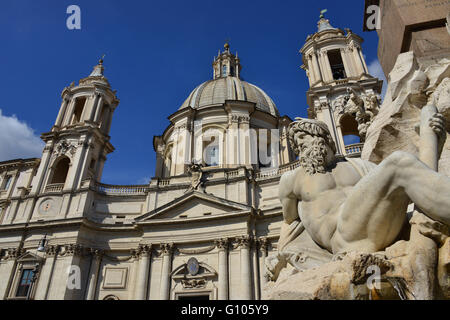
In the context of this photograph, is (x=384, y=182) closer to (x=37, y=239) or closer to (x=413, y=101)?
(x=413, y=101)

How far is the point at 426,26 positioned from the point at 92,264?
67.5ft

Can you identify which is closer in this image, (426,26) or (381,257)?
(381,257)

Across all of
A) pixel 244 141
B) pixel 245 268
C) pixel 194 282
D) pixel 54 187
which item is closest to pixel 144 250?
pixel 194 282

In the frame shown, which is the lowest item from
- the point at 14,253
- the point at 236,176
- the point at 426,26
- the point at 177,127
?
the point at 426,26

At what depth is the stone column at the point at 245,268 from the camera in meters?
16.3

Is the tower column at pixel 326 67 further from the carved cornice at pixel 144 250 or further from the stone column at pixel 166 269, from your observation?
the carved cornice at pixel 144 250

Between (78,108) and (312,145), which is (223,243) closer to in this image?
(312,145)

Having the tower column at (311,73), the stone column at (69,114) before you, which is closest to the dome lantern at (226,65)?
the tower column at (311,73)

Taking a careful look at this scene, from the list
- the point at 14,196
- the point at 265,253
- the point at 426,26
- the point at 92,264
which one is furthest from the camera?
the point at 14,196

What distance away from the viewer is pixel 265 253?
1772cm

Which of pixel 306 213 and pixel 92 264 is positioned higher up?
pixel 92 264

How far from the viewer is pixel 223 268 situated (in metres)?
17.3

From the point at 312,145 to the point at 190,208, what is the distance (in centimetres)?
1759
